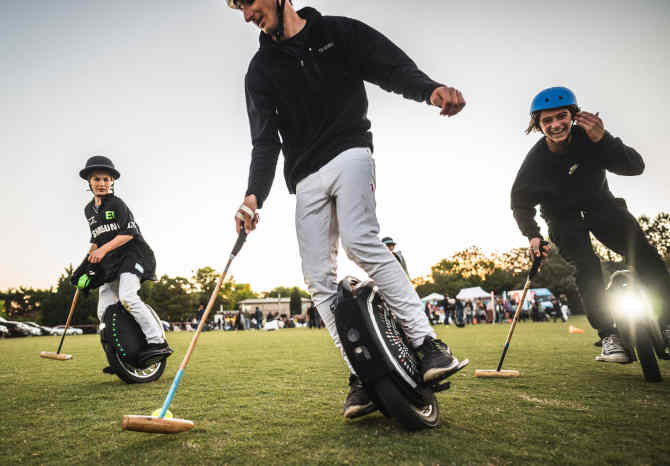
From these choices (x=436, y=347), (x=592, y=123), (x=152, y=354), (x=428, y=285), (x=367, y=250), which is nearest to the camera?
(x=436, y=347)

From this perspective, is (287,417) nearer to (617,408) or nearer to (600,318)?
(617,408)

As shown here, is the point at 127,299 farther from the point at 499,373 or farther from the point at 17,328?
the point at 17,328

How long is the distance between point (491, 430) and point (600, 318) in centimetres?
250

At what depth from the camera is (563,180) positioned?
3.99 m

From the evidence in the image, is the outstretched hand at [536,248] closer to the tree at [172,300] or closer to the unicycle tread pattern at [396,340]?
the unicycle tread pattern at [396,340]

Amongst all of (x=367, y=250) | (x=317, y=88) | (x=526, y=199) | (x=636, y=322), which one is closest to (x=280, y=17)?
(x=317, y=88)

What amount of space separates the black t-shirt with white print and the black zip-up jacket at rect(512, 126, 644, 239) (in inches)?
179

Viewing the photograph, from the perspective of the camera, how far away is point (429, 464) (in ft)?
5.52

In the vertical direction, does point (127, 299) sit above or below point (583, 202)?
below

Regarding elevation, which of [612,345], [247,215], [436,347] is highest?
[247,215]

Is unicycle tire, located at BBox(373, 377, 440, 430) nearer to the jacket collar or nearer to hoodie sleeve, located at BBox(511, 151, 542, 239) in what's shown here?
the jacket collar

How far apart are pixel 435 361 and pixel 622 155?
280 cm

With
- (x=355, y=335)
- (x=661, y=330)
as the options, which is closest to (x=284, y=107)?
(x=355, y=335)

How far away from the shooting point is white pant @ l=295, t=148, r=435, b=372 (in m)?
Answer: 2.34
